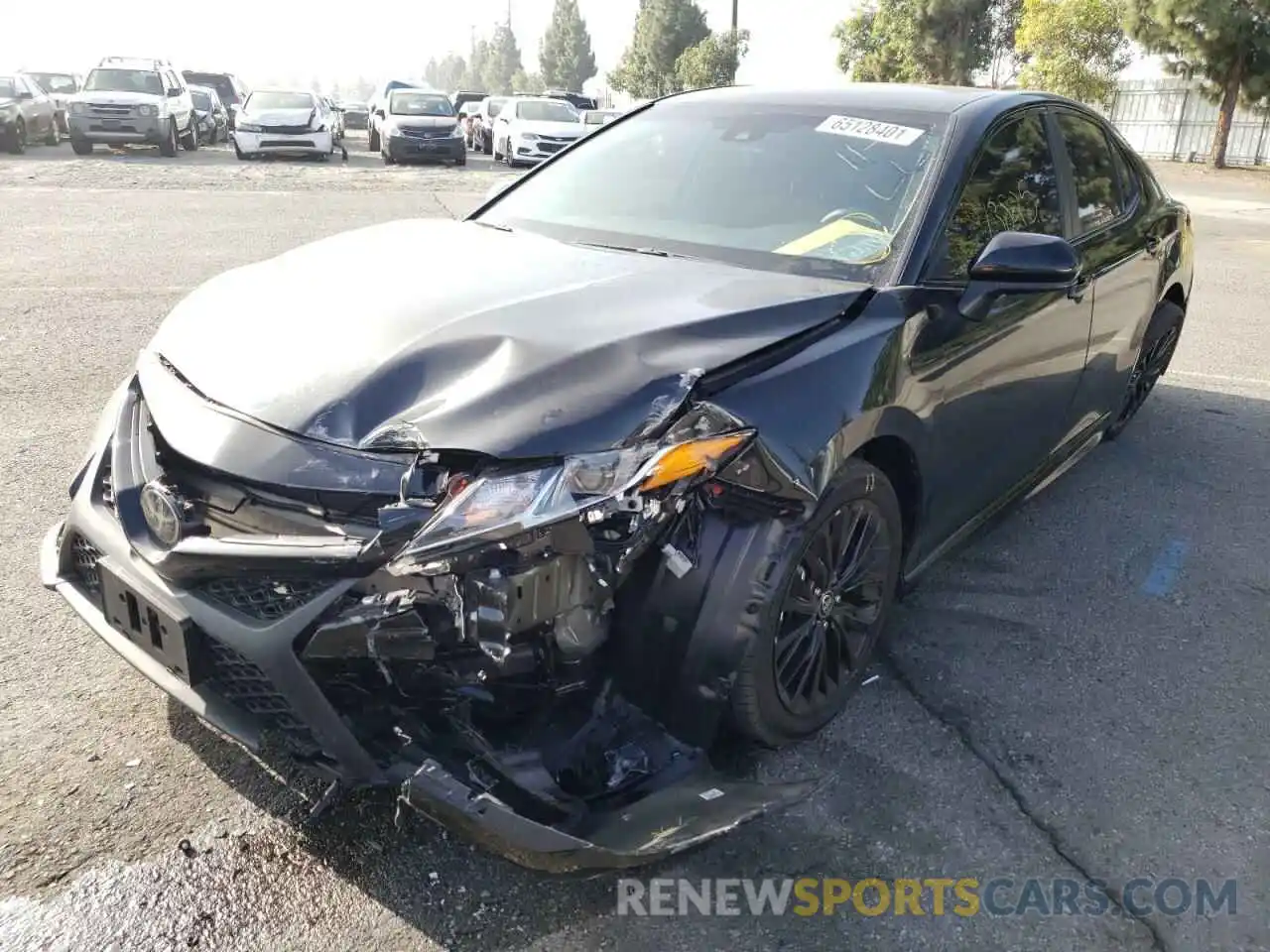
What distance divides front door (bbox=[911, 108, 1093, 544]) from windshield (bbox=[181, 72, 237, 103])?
35.0 m

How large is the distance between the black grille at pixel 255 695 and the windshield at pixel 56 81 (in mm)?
29153

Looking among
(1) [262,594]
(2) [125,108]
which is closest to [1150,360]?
(1) [262,594]

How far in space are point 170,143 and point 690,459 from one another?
70.9 feet

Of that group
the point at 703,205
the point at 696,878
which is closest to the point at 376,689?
the point at 696,878

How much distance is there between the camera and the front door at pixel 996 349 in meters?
2.89

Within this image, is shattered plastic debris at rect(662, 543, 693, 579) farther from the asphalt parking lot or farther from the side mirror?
the side mirror

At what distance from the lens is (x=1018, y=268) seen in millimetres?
2805

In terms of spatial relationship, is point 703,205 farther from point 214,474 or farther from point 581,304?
point 214,474

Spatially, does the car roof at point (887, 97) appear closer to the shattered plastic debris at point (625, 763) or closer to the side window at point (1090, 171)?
the side window at point (1090, 171)

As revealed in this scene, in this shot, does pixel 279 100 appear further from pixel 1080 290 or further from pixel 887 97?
pixel 1080 290

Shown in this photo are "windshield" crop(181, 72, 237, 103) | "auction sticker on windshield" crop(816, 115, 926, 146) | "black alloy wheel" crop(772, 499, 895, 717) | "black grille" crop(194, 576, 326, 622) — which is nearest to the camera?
"black grille" crop(194, 576, 326, 622)

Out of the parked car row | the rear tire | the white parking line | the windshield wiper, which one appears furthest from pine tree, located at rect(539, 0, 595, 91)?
the windshield wiper

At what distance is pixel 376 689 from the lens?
2008 mm

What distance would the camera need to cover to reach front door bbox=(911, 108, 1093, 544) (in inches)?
114
